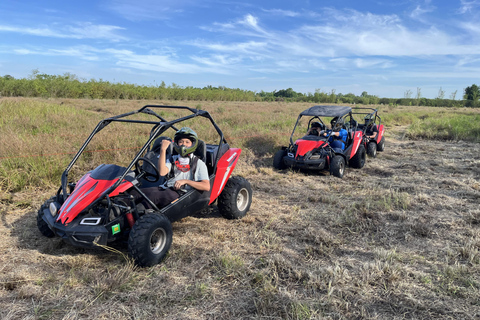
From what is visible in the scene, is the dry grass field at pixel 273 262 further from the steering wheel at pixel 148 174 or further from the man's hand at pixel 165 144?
the man's hand at pixel 165 144

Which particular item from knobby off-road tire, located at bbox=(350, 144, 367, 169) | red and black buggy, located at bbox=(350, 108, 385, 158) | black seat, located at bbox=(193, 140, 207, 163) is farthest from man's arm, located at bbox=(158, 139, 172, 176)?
red and black buggy, located at bbox=(350, 108, 385, 158)

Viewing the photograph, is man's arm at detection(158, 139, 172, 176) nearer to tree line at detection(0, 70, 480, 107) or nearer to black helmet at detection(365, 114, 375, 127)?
black helmet at detection(365, 114, 375, 127)

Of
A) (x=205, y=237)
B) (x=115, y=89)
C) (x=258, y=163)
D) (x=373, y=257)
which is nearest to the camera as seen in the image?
(x=373, y=257)

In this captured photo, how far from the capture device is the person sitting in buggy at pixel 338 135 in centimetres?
765

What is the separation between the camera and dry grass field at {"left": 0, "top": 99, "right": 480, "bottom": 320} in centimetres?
253

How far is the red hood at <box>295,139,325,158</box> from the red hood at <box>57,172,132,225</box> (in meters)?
4.49

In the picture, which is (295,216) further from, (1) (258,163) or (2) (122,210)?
(1) (258,163)

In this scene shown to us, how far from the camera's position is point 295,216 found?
4648mm

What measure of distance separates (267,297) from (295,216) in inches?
83.9

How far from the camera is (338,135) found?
7.71 metres

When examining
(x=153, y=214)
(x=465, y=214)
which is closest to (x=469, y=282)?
(x=465, y=214)

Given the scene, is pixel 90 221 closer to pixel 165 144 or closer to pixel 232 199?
pixel 165 144

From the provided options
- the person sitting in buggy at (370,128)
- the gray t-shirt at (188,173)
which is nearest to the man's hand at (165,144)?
the gray t-shirt at (188,173)

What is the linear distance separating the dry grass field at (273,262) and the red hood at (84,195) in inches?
19.3
